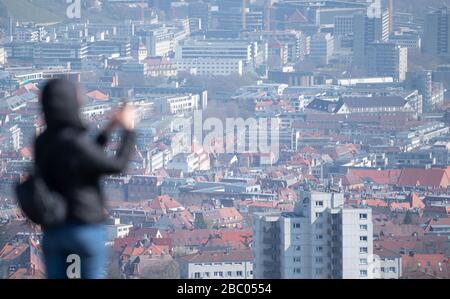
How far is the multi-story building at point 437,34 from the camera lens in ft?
90.6

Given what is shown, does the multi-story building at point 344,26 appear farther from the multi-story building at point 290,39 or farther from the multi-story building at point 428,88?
the multi-story building at point 428,88

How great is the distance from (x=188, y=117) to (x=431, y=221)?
350 inches

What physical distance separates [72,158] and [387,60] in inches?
1012

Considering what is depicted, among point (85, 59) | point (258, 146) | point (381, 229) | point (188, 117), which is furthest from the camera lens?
point (85, 59)

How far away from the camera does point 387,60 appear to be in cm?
2711

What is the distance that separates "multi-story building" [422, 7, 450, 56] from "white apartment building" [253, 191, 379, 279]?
18.5m

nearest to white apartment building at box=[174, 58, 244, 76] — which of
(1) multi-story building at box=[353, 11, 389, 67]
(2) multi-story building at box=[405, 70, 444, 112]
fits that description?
(1) multi-story building at box=[353, 11, 389, 67]

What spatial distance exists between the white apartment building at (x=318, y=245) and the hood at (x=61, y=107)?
6.46 m

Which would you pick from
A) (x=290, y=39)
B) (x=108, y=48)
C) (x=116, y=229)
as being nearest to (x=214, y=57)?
(x=108, y=48)

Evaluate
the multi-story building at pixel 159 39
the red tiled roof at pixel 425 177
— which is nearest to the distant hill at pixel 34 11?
the multi-story building at pixel 159 39

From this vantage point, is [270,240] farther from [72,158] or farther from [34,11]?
[34,11]

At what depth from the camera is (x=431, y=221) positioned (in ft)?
45.0

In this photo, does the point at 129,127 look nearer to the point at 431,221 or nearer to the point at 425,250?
the point at 425,250
